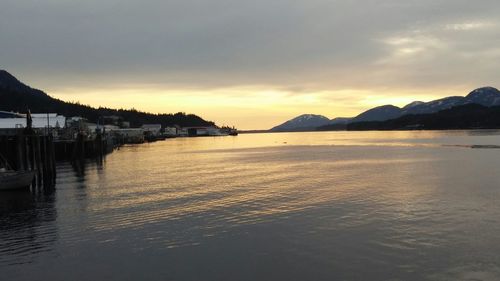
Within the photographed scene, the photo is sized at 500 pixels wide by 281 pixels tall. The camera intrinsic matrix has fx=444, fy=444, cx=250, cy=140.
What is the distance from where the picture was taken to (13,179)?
107 ft

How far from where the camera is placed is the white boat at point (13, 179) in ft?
106

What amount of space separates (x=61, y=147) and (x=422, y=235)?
62865 mm

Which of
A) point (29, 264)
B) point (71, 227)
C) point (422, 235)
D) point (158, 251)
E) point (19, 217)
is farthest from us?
point (19, 217)

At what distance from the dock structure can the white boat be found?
207 centimetres

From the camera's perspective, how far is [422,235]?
717 inches

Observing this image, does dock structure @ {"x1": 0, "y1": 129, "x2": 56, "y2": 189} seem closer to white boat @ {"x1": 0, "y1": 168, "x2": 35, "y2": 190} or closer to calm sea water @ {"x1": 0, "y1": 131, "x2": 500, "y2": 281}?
white boat @ {"x1": 0, "y1": 168, "x2": 35, "y2": 190}

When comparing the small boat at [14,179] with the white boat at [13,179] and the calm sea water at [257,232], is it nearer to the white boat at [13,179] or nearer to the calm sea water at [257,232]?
the white boat at [13,179]

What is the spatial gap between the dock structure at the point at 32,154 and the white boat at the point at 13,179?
2.07 meters

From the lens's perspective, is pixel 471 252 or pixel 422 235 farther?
pixel 422 235

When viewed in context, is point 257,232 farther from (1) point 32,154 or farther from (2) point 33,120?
(2) point 33,120

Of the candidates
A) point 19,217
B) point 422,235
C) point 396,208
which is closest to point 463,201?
point 396,208

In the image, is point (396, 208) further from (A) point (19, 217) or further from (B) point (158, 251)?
(A) point (19, 217)

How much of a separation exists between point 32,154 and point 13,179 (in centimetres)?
519

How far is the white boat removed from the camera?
106ft
